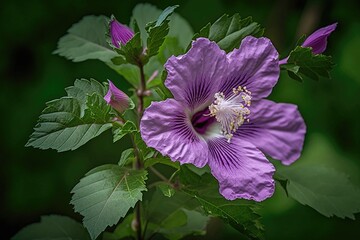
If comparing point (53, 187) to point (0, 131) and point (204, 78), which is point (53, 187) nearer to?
point (0, 131)

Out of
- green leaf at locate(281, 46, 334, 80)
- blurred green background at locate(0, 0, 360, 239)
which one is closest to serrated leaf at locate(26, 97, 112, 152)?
green leaf at locate(281, 46, 334, 80)

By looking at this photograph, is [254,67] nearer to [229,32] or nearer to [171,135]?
[229,32]

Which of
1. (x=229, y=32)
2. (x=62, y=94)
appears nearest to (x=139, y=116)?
(x=229, y=32)

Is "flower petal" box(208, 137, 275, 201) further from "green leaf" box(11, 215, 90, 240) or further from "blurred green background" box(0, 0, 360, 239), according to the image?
"blurred green background" box(0, 0, 360, 239)

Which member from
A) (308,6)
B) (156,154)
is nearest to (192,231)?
(156,154)

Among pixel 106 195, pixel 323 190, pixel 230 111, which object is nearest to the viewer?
pixel 106 195
